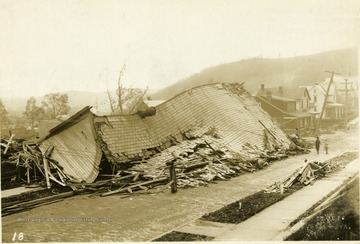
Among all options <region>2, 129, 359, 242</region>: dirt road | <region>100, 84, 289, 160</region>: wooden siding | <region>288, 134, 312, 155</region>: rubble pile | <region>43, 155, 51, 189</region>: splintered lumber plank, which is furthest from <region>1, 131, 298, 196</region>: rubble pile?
<region>288, 134, 312, 155</region>: rubble pile

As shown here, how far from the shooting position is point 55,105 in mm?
15039

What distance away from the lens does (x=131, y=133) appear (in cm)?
1623

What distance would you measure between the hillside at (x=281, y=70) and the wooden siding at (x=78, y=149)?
9.90 ft

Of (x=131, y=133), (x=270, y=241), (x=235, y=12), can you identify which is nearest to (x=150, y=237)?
(x=270, y=241)

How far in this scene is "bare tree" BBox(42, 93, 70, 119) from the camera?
13.3m

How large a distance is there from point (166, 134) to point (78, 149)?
413 cm

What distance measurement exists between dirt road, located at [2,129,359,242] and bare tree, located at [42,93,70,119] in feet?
11.4

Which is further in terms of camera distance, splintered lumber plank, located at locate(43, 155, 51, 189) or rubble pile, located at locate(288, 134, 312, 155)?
rubble pile, located at locate(288, 134, 312, 155)

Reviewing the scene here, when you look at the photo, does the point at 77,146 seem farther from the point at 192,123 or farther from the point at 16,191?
the point at 192,123

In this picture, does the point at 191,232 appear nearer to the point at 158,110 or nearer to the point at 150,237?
the point at 150,237

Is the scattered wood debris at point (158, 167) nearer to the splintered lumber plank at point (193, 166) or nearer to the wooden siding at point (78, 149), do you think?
the splintered lumber plank at point (193, 166)

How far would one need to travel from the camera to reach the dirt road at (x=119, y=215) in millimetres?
9273

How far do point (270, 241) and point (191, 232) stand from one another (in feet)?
5.71

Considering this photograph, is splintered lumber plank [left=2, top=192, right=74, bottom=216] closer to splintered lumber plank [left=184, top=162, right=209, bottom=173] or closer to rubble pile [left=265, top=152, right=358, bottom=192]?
splintered lumber plank [left=184, top=162, right=209, bottom=173]
